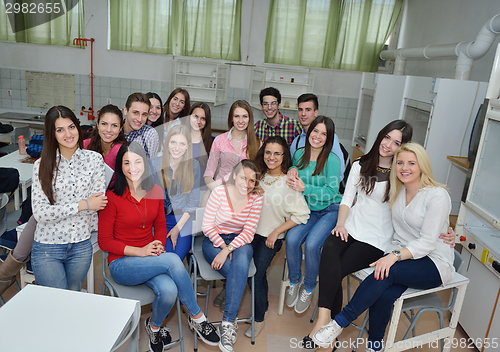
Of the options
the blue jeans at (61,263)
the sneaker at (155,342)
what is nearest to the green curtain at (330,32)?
the blue jeans at (61,263)

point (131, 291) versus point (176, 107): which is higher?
point (176, 107)

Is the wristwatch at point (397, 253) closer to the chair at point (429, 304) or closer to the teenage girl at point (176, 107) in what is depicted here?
the chair at point (429, 304)

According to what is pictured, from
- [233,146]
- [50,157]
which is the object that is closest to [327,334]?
[233,146]

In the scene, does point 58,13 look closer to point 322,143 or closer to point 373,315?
point 322,143

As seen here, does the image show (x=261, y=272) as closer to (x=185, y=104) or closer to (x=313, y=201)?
(x=313, y=201)

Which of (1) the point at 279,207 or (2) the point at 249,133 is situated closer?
(1) the point at 279,207

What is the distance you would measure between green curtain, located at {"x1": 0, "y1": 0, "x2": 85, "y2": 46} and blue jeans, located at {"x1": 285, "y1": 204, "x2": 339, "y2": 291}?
479 centimetres

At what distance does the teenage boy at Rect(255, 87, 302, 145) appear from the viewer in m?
3.11

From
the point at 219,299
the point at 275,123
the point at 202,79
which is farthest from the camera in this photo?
the point at 202,79

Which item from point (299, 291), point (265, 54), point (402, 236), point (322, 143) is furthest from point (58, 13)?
point (402, 236)

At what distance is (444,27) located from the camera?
4.42 meters

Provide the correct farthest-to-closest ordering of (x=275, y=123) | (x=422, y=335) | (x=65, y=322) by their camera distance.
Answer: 1. (x=275, y=123)
2. (x=422, y=335)
3. (x=65, y=322)

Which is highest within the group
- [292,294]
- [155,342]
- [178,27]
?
[178,27]

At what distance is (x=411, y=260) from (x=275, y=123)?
5.33 feet
